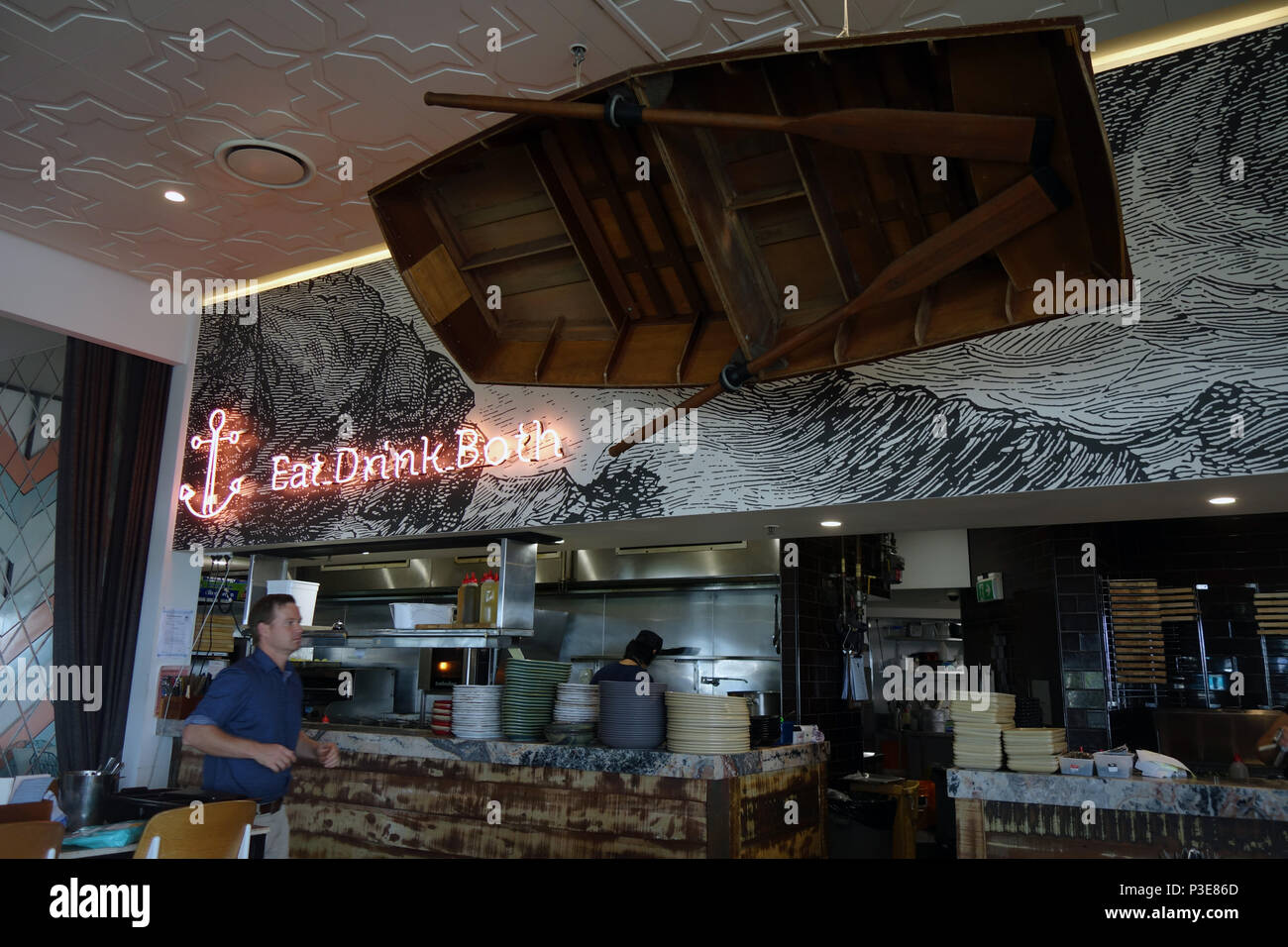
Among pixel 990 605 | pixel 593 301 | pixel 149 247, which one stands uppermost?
pixel 149 247

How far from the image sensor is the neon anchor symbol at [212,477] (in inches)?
271

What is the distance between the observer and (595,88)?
3270 mm

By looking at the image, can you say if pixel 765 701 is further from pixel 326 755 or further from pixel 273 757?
pixel 273 757

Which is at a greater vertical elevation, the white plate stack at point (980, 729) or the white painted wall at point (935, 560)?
→ the white painted wall at point (935, 560)

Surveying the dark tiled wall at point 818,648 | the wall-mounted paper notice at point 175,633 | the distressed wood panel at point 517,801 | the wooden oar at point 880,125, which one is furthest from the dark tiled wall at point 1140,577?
the wall-mounted paper notice at point 175,633

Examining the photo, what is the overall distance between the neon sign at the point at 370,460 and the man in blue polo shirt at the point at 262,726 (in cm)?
210

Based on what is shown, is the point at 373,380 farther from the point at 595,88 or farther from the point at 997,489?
the point at 997,489

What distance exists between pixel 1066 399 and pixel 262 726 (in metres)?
3.78

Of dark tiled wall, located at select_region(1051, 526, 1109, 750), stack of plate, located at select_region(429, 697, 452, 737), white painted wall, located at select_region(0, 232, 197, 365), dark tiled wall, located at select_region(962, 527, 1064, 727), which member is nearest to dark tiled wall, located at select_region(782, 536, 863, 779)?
dark tiled wall, located at select_region(962, 527, 1064, 727)

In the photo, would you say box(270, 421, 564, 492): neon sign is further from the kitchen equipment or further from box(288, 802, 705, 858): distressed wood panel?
the kitchen equipment

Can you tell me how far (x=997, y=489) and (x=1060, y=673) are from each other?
3754 millimetres

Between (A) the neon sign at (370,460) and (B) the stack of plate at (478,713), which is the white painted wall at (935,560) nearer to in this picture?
(A) the neon sign at (370,460)

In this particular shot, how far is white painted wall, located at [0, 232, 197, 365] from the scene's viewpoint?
5984 millimetres
